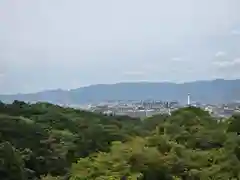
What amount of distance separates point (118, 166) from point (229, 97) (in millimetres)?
74918

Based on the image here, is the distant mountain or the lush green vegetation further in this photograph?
the distant mountain

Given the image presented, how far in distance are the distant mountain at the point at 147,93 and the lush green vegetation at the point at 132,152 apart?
63.0m

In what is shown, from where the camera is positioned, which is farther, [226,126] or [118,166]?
[226,126]

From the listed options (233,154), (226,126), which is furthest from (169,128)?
(233,154)

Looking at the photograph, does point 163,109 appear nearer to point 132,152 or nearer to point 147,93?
point 147,93

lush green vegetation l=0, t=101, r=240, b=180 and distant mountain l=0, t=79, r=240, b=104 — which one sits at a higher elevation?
distant mountain l=0, t=79, r=240, b=104

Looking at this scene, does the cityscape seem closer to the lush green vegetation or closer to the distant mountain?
the distant mountain

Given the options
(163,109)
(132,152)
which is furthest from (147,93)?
(132,152)

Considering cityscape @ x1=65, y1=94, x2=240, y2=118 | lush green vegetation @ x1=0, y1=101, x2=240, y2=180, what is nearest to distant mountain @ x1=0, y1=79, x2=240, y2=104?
cityscape @ x1=65, y1=94, x2=240, y2=118

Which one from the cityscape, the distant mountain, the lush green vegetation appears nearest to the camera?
the lush green vegetation

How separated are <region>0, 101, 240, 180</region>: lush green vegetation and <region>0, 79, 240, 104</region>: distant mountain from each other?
6302cm

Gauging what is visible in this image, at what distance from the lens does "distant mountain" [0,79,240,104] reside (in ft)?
301

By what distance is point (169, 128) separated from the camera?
19297 millimetres

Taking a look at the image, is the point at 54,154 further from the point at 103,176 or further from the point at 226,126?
the point at 103,176
